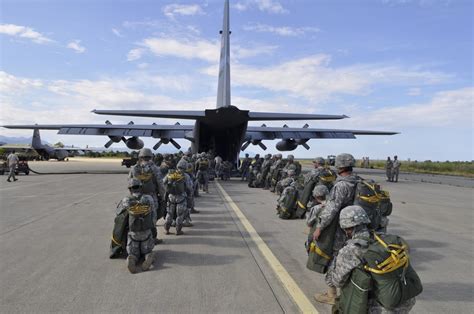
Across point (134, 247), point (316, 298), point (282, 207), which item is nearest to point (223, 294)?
point (316, 298)

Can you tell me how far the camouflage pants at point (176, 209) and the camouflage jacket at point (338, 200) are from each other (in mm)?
4205

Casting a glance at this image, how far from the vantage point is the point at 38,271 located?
5.48 metres

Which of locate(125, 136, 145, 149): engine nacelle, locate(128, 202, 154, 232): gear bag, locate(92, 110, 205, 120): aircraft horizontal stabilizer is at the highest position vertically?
locate(92, 110, 205, 120): aircraft horizontal stabilizer

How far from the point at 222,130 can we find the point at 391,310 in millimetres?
21282

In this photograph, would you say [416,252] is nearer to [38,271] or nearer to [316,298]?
[316,298]

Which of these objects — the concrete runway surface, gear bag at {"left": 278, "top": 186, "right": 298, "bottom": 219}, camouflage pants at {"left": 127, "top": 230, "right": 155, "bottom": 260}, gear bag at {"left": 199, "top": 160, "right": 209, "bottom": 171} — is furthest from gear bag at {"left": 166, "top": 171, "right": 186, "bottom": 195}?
gear bag at {"left": 199, "top": 160, "right": 209, "bottom": 171}

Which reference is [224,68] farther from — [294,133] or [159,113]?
[294,133]

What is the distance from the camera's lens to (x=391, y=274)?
2.89m

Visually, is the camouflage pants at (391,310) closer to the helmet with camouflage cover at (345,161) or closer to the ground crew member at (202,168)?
the helmet with camouflage cover at (345,161)

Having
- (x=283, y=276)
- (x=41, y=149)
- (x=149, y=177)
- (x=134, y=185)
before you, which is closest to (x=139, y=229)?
(x=134, y=185)

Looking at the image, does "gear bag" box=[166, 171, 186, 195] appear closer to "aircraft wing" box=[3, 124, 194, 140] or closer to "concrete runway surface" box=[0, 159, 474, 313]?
"concrete runway surface" box=[0, 159, 474, 313]

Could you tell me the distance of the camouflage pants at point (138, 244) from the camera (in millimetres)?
5742

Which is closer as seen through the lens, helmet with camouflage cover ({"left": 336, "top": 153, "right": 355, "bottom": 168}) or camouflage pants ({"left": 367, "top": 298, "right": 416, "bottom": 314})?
camouflage pants ({"left": 367, "top": 298, "right": 416, "bottom": 314})

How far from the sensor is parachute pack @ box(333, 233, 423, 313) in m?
2.88
